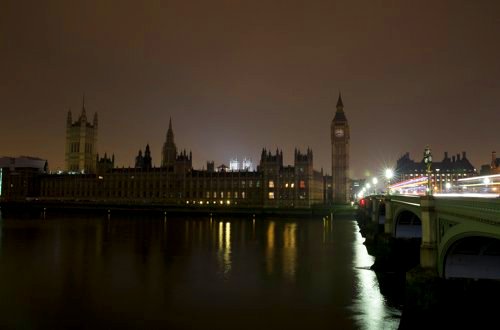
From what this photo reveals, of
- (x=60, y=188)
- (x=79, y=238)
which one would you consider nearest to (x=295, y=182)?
(x=79, y=238)

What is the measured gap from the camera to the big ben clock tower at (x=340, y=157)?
142 metres

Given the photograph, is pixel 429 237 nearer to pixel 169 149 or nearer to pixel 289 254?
pixel 289 254

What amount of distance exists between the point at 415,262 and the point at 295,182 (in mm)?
88337

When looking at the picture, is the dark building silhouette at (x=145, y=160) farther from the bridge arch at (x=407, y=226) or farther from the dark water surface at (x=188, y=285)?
the bridge arch at (x=407, y=226)

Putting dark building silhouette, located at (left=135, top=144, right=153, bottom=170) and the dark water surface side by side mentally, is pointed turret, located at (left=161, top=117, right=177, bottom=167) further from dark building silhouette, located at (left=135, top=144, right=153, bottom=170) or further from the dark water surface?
the dark water surface

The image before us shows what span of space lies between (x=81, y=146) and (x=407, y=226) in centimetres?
16911

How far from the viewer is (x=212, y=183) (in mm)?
133375

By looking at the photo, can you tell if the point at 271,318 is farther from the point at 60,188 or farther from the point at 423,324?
the point at 60,188

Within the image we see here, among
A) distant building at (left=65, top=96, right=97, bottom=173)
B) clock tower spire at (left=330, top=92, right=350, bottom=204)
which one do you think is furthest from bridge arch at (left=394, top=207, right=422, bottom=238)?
distant building at (left=65, top=96, right=97, bottom=173)

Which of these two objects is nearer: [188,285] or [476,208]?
Result: [476,208]

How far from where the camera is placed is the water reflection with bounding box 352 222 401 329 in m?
23.6

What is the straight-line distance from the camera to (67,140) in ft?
633

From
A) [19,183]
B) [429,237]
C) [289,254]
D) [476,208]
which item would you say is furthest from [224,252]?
[19,183]

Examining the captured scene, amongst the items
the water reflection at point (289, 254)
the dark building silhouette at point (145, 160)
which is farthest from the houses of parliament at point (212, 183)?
the water reflection at point (289, 254)
